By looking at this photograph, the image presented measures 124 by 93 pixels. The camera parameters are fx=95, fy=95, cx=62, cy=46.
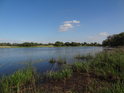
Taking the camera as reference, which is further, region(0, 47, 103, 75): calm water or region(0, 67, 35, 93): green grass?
region(0, 47, 103, 75): calm water

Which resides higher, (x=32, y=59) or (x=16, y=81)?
(x=16, y=81)

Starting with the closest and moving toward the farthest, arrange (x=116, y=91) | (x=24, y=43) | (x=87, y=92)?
(x=116, y=91) < (x=87, y=92) < (x=24, y=43)

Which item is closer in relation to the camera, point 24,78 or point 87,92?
point 87,92

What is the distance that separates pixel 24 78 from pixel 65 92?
2359 mm

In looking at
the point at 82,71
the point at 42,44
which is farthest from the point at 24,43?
the point at 82,71

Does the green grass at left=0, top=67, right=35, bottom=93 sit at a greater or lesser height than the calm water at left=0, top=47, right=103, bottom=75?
greater

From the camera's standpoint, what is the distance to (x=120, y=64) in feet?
19.2

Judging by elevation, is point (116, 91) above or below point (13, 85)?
above

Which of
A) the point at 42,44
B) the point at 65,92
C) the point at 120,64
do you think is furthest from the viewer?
the point at 42,44

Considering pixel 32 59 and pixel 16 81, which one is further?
pixel 32 59

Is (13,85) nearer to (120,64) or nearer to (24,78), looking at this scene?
(24,78)

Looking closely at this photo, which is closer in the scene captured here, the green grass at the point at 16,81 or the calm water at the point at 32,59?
the green grass at the point at 16,81

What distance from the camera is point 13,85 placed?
4375 millimetres

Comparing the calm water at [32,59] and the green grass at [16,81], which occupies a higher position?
the green grass at [16,81]
